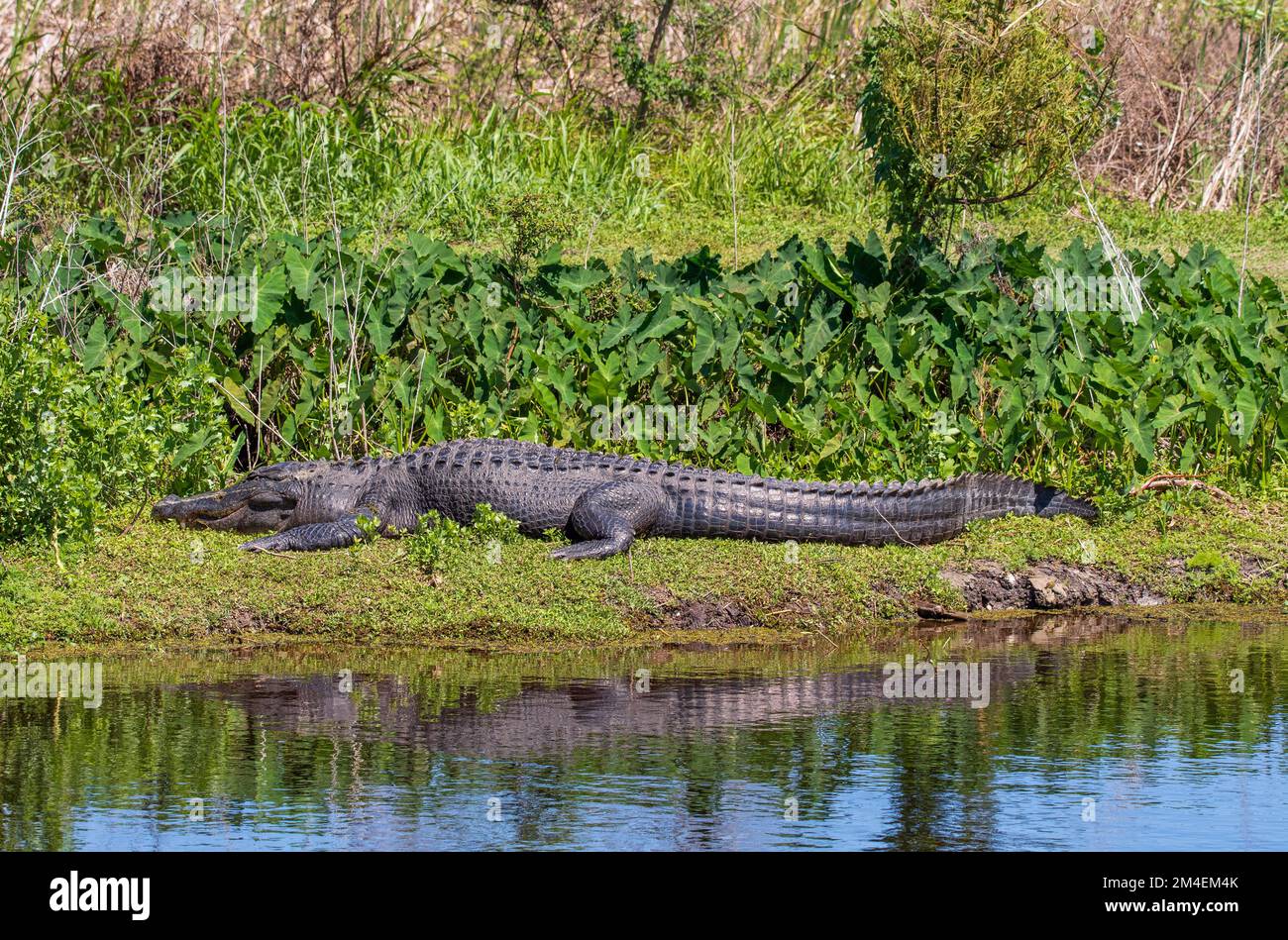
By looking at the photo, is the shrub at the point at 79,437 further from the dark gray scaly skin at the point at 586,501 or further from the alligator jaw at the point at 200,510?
the dark gray scaly skin at the point at 586,501

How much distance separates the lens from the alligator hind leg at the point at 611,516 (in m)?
8.70

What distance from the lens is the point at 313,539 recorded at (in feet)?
29.2

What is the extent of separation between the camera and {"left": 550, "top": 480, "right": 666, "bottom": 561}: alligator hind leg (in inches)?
342

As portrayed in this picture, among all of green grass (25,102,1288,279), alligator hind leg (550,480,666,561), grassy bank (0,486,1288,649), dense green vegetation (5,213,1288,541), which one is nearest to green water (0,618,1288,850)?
grassy bank (0,486,1288,649)

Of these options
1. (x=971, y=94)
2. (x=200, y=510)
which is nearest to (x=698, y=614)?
(x=200, y=510)

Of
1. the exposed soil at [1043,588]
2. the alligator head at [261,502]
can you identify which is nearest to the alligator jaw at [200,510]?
the alligator head at [261,502]

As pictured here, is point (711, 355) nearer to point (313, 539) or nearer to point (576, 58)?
point (313, 539)

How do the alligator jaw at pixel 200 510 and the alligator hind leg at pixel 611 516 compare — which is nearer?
the alligator hind leg at pixel 611 516

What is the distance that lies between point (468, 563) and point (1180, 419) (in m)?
4.12

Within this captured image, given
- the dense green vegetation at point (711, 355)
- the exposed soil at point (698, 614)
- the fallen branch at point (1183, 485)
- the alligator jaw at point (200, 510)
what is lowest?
the exposed soil at point (698, 614)

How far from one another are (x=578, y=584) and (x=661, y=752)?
7.40 ft

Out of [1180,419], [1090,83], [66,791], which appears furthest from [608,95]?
[66,791]

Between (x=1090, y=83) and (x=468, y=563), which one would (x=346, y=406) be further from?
(x=1090, y=83)

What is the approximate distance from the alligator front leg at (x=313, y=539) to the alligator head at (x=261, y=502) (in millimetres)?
250
